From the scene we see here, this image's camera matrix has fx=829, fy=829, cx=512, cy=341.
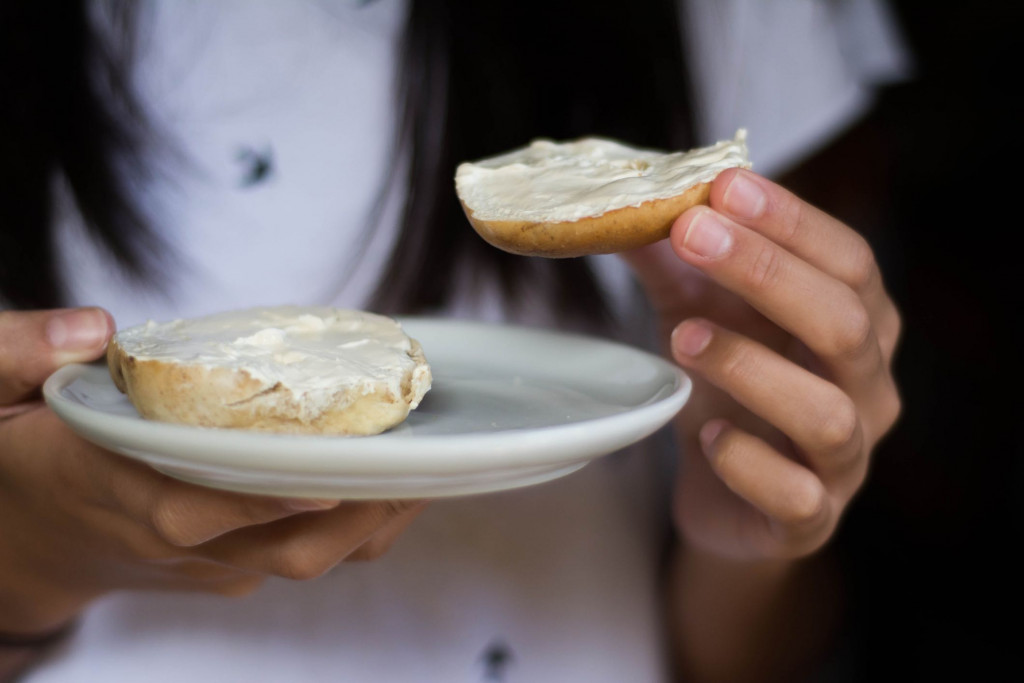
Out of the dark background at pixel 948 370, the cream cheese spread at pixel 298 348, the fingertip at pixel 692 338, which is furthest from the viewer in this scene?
the dark background at pixel 948 370

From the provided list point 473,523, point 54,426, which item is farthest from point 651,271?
point 54,426

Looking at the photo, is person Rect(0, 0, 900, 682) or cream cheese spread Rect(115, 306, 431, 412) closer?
cream cheese spread Rect(115, 306, 431, 412)

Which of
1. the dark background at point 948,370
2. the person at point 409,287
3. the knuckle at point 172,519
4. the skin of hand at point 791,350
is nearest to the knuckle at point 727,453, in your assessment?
the skin of hand at point 791,350

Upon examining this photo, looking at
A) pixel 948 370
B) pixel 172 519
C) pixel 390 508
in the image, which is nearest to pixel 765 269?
pixel 390 508

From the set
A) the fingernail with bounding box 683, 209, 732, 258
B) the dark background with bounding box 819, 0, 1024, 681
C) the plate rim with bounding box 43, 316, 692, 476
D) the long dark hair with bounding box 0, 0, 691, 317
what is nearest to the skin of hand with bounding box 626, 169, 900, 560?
the fingernail with bounding box 683, 209, 732, 258

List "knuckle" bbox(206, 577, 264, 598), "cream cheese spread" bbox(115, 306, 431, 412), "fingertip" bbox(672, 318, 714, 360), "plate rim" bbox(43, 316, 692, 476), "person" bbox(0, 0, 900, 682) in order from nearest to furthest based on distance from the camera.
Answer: "plate rim" bbox(43, 316, 692, 476), "cream cheese spread" bbox(115, 306, 431, 412), "fingertip" bbox(672, 318, 714, 360), "knuckle" bbox(206, 577, 264, 598), "person" bbox(0, 0, 900, 682)

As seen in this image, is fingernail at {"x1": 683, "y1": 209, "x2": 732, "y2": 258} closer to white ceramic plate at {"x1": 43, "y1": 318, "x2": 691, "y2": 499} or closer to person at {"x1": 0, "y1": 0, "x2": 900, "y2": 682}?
white ceramic plate at {"x1": 43, "y1": 318, "x2": 691, "y2": 499}

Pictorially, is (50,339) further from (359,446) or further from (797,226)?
(797,226)

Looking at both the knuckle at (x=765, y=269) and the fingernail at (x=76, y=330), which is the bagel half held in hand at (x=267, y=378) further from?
the knuckle at (x=765, y=269)

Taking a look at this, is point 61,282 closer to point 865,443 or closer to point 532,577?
point 532,577
